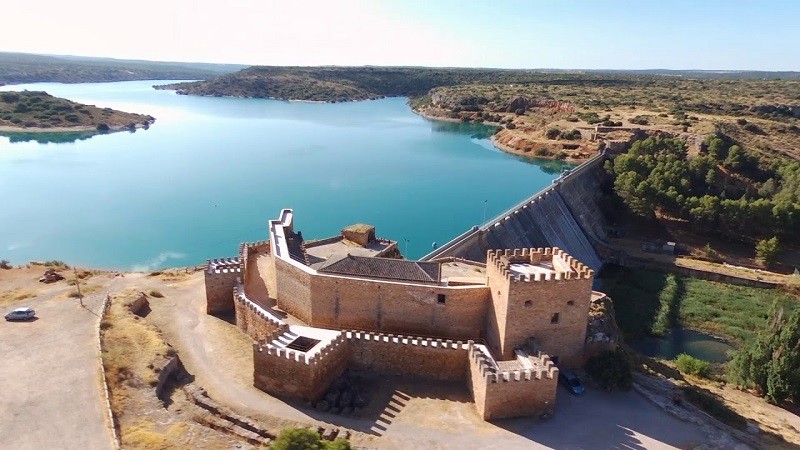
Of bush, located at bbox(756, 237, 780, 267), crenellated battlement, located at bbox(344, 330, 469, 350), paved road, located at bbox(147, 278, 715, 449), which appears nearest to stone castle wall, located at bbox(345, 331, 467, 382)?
crenellated battlement, located at bbox(344, 330, 469, 350)

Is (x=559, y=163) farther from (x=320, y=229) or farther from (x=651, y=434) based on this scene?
(x=651, y=434)

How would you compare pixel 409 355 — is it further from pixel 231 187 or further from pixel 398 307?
pixel 231 187

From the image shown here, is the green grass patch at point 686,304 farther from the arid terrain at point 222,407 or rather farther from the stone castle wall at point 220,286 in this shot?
the stone castle wall at point 220,286

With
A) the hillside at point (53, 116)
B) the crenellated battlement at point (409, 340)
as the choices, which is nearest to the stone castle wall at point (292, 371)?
the crenellated battlement at point (409, 340)

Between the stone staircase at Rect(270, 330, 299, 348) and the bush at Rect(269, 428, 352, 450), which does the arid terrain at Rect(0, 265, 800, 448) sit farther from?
the bush at Rect(269, 428, 352, 450)

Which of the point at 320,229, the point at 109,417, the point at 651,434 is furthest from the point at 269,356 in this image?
the point at 320,229

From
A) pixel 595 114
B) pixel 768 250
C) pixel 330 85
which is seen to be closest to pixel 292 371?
pixel 768 250
